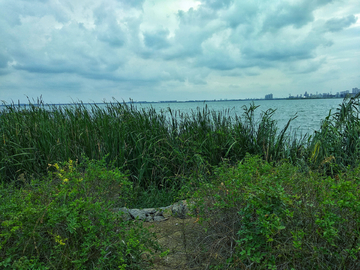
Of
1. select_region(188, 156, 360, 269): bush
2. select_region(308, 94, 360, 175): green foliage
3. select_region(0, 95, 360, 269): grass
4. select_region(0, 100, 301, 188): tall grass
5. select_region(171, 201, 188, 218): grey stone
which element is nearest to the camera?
select_region(188, 156, 360, 269): bush

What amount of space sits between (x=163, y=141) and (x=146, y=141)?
377mm

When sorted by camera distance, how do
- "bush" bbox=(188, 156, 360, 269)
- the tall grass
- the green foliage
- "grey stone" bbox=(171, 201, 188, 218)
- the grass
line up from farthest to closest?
1. the green foliage
2. the tall grass
3. "grey stone" bbox=(171, 201, 188, 218)
4. the grass
5. "bush" bbox=(188, 156, 360, 269)

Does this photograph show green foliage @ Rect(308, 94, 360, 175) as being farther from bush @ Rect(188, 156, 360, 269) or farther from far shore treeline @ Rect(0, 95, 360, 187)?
bush @ Rect(188, 156, 360, 269)

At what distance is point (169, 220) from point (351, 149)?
14.1 ft

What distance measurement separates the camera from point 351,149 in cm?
548

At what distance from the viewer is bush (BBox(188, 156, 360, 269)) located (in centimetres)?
193

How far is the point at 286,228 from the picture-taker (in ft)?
7.20

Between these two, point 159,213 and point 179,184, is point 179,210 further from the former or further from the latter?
point 179,184

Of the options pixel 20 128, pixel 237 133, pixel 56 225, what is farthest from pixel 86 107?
pixel 56 225

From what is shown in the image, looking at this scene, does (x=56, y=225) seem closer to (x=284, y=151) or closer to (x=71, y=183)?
(x=71, y=183)

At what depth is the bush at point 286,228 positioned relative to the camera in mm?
1928

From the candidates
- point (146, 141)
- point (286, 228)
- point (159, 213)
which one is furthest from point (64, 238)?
point (146, 141)

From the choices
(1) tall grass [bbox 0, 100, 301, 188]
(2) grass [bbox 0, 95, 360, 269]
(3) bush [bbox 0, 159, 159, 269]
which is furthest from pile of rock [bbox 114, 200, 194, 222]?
(3) bush [bbox 0, 159, 159, 269]

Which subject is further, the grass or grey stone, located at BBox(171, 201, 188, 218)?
grey stone, located at BBox(171, 201, 188, 218)
